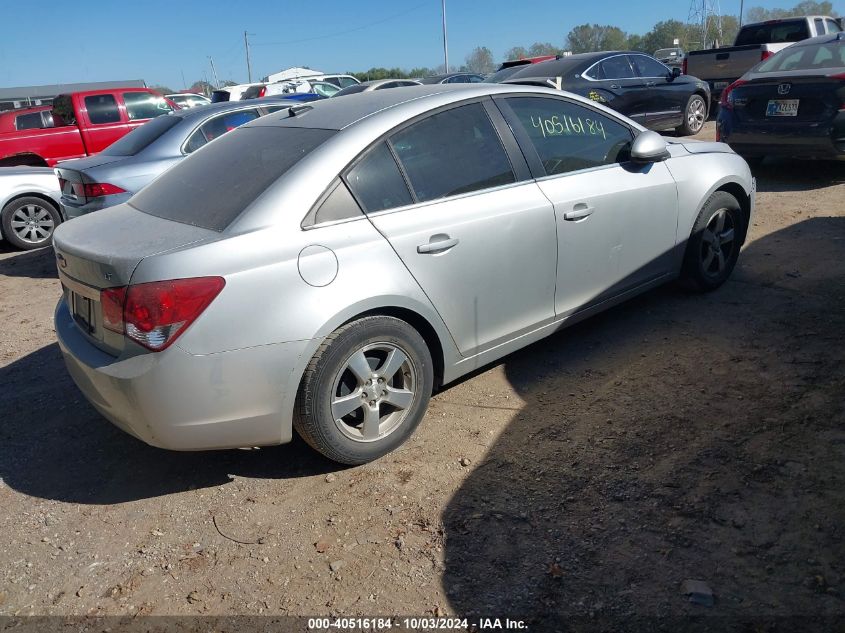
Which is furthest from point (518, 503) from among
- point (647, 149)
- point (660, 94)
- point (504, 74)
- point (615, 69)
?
point (504, 74)

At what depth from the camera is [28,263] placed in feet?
27.1

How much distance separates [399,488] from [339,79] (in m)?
25.4

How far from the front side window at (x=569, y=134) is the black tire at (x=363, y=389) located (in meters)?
1.42

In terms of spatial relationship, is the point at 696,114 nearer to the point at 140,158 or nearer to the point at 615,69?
the point at 615,69

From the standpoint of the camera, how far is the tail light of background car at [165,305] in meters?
2.79

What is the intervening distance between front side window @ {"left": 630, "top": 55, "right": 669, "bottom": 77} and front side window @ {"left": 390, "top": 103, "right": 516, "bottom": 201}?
904cm

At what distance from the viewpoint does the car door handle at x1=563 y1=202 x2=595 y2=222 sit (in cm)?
393

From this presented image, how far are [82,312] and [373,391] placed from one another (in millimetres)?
1388

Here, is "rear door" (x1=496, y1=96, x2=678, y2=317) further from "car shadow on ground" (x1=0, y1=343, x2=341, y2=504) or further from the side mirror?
"car shadow on ground" (x1=0, y1=343, x2=341, y2=504)

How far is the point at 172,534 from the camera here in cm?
305

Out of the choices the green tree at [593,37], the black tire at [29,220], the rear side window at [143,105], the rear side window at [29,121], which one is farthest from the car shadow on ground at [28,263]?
the green tree at [593,37]

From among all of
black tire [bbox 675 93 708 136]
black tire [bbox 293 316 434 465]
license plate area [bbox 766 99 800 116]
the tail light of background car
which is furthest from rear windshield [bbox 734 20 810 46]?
the tail light of background car

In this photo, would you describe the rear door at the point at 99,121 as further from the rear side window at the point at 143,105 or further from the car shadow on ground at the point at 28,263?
the car shadow on ground at the point at 28,263

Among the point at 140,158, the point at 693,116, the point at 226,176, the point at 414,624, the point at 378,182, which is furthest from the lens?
the point at 693,116
